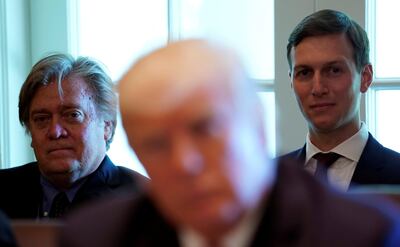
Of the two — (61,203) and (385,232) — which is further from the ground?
(385,232)

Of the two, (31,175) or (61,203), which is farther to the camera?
(31,175)

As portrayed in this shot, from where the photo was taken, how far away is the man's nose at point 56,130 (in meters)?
1.99

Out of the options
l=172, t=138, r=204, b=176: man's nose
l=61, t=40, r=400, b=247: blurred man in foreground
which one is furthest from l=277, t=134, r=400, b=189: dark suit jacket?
l=172, t=138, r=204, b=176: man's nose

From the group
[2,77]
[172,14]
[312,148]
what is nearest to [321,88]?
[312,148]

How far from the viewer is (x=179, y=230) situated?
73 centimetres

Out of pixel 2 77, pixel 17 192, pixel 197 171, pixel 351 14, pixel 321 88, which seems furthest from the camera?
pixel 2 77

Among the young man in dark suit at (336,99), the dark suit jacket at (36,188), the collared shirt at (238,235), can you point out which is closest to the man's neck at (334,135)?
the young man in dark suit at (336,99)

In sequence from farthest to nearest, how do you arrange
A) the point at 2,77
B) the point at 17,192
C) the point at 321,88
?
the point at 2,77
the point at 17,192
the point at 321,88

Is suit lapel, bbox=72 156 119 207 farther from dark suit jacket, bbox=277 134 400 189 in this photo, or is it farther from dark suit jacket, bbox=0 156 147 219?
dark suit jacket, bbox=277 134 400 189

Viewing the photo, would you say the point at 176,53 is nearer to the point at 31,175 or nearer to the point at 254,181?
the point at 254,181

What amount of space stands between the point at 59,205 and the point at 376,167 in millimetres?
884

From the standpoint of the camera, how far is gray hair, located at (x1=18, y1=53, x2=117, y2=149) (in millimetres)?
2047

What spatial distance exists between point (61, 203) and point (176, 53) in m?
1.41

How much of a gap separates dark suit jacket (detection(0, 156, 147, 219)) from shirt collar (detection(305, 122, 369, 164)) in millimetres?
505
